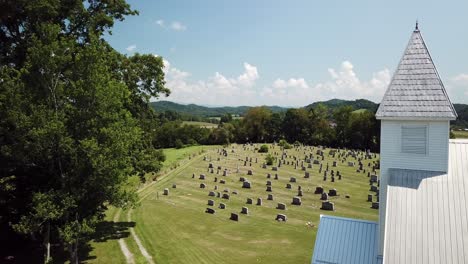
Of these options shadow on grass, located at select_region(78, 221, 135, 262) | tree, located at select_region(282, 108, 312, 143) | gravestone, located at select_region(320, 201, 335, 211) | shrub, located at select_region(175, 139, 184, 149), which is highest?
tree, located at select_region(282, 108, 312, 143)

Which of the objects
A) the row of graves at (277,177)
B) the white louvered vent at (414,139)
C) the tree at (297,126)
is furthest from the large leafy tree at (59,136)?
the tree at (297,126)

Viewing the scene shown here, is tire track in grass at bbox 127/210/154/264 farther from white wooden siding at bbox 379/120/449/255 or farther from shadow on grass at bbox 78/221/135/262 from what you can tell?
white wooden siding at bbox 379/120/449/255

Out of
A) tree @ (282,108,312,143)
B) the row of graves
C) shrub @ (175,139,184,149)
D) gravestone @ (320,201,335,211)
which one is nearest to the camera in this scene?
gravestone @ (320,201,335,211)

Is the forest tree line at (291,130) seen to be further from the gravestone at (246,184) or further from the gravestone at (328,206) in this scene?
the gravestone at (328,206)

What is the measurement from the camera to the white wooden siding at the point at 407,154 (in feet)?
42.7

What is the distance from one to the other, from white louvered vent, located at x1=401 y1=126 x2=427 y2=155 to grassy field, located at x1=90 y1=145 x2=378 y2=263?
8.98 metres

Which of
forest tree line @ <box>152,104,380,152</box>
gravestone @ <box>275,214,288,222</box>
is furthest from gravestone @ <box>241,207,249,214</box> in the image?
forest tree line @ <box>152,104,380,152</box>

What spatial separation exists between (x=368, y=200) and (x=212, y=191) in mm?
14573

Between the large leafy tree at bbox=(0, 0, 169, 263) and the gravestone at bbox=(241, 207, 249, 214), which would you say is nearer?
the large leafy tree at bbox=(0, 0, 169, 263)

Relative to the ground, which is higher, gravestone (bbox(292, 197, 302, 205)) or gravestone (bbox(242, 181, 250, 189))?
gravestone (bbox(242, 181, 250, 189))

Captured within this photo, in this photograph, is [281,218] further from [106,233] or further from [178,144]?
[178,144]

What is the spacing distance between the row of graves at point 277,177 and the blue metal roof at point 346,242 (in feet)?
43.3

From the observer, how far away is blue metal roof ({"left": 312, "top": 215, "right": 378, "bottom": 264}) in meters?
13.1

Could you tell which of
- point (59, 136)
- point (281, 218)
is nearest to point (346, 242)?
point (59, 136)
